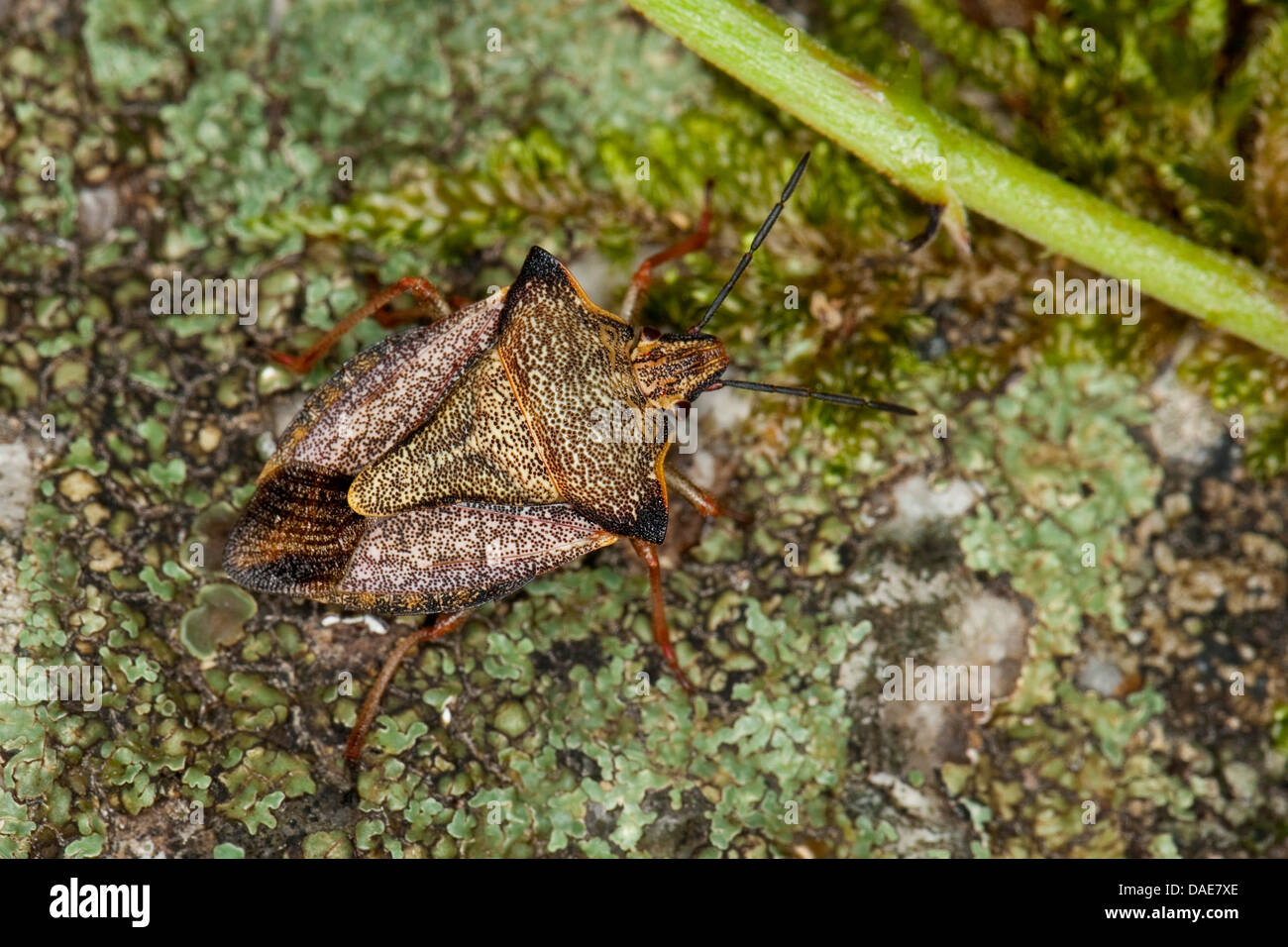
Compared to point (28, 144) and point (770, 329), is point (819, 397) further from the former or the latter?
point (28, 144)

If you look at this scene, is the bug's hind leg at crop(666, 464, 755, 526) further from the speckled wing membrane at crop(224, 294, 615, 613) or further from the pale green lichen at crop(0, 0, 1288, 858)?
the speckled wing membrane at crop(224, 294, 615, 613)

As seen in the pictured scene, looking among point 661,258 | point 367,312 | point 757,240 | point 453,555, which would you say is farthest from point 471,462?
point 757,240

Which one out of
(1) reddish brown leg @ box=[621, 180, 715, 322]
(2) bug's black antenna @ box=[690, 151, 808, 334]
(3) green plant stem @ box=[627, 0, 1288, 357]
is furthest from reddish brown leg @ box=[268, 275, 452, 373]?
(3) green plant stem @ box=[627, 0, 1288, 357]

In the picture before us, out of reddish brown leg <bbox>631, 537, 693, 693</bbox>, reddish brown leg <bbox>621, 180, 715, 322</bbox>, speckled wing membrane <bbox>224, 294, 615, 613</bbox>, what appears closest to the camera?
speckled wing membrane <bbox>224, 294, 615, 613</bbox>

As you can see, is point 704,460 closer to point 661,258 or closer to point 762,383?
point 762,383

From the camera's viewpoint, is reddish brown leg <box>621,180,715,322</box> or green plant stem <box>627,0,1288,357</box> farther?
reddish brown leg <box>621,180,715,322</box>
